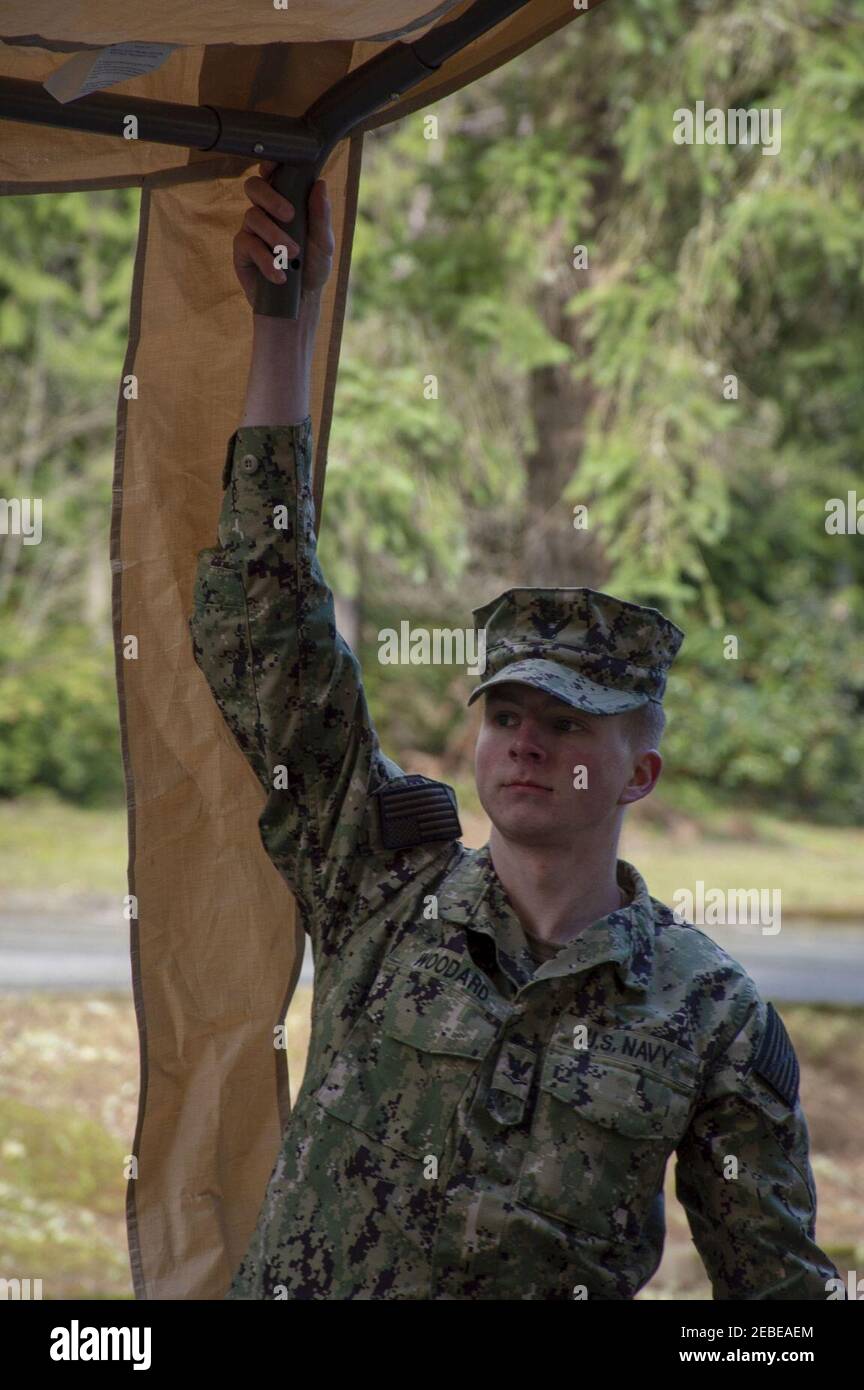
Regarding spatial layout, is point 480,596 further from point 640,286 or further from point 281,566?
point 281,566

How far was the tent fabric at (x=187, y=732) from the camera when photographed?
2.41 meters

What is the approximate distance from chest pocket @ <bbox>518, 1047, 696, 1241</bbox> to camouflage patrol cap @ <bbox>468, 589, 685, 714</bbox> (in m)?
0.51

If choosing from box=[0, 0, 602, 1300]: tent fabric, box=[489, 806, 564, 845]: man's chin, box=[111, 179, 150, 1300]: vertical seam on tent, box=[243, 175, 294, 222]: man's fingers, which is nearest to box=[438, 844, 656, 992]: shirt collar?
box=[489, 806, 564, 845]: man's chin

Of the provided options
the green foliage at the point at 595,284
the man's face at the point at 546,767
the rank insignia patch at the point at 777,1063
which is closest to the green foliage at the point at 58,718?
the green foliage at the point at 595,284

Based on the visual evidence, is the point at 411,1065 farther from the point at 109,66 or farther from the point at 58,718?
the point at 58,718

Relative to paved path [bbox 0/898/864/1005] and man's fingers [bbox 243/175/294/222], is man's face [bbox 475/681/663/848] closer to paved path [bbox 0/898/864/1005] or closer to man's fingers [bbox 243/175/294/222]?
man's fingers [bbox 243/175/294/222]

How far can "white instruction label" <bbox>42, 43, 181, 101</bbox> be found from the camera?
1.88 metres

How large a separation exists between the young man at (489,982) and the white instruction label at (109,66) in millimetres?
368

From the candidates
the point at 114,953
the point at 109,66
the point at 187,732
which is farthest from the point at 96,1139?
the point at 109,66

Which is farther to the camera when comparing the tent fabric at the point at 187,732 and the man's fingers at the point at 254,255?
the tent fabric at the point at 187,732

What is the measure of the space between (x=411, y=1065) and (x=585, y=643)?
649 millimetres

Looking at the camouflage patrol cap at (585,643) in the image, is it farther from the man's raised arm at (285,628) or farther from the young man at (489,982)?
the man's raised arm at (285,628)
